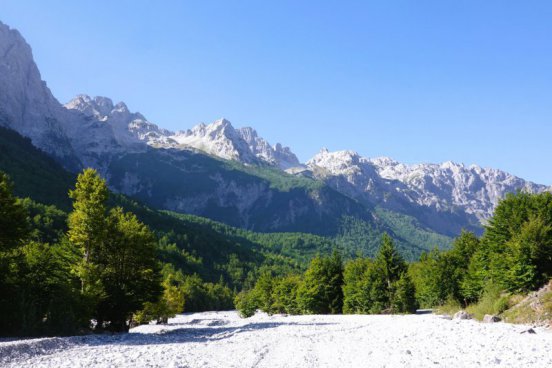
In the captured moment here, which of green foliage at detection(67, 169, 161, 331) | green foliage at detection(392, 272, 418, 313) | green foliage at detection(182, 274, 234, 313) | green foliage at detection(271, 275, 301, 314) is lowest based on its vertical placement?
green foliage at detection(182, 274, 234, 313)

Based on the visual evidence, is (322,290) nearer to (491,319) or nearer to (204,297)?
(491,319)

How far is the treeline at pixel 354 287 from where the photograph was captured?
7444cm

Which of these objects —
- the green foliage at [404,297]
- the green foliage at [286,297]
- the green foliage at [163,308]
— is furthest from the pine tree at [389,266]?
the green foliage at [163,308]

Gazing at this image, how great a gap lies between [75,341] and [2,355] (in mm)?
7618

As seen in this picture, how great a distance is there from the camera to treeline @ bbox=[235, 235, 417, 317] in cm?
7444

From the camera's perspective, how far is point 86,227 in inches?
1492

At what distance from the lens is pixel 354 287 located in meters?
81.1

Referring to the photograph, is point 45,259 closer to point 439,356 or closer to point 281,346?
point 281,346

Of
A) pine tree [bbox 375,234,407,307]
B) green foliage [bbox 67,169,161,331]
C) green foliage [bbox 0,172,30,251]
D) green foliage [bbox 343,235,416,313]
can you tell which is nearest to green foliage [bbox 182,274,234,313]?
green foliage [bbox 343,235,416,313]

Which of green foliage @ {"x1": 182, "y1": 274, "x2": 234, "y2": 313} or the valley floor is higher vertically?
the valley floor

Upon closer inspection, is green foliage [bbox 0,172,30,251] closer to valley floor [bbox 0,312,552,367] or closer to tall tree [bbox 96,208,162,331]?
tall tree [bbox 96,208,162,331]

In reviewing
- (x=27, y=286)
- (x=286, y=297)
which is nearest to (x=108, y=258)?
(x=27, y=286)

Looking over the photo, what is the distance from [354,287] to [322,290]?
31.8ft

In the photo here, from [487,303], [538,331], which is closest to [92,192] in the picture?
[538,331]
